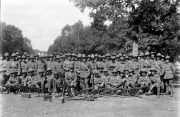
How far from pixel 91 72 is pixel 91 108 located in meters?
3.45

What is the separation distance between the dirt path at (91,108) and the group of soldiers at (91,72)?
3.33 ft

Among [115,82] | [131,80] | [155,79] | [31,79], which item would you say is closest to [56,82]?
[31,79]

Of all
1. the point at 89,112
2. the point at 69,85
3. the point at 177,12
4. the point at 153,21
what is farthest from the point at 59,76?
the point at 177,12

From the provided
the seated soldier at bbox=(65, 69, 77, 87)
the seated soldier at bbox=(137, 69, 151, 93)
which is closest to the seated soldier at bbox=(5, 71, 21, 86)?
the seated soldier at bbox=(65, 69, 77, 87)

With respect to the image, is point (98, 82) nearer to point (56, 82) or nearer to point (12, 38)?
point (56, 82)

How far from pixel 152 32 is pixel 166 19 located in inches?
52.8

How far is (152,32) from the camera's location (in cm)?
1611

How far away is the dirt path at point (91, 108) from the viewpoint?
639 cm

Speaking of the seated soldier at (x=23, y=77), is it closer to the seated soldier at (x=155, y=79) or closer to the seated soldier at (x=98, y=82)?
the seated soldier at (x=98, y=82)

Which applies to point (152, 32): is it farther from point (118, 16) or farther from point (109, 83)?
point (109, 83)

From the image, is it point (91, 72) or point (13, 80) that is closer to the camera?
point (13, 80)

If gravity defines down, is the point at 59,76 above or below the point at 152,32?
below

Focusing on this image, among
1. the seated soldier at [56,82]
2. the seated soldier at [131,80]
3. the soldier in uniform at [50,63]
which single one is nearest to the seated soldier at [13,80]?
the soldier in uniform at [50,63]

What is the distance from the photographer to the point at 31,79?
9820 millimetres
